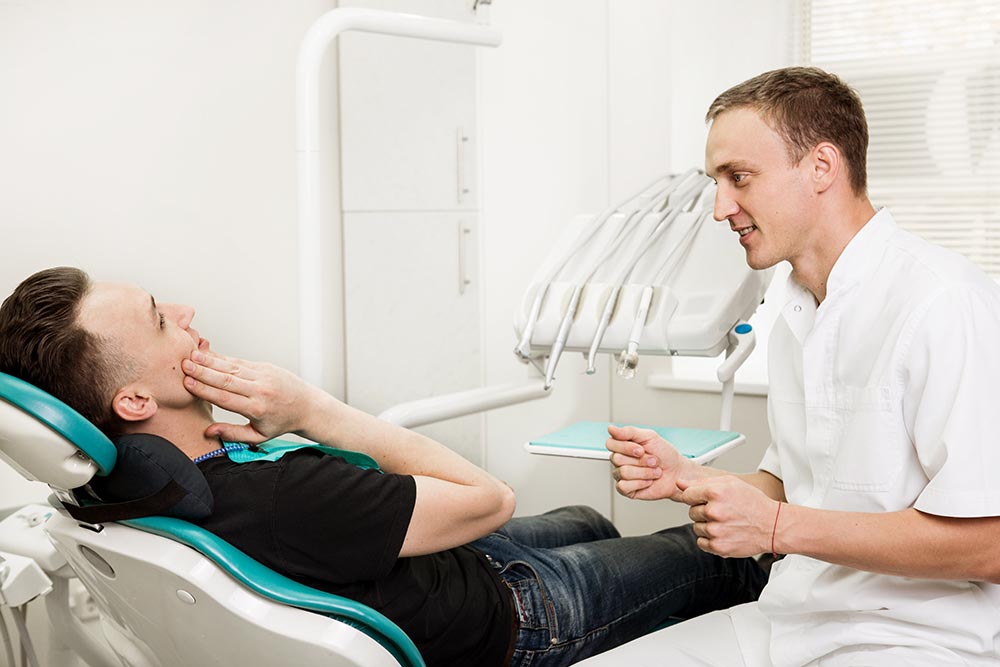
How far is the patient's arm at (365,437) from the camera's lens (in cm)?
142

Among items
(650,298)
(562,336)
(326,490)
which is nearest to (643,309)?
(650,298)

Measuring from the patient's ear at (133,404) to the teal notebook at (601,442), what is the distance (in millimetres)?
694

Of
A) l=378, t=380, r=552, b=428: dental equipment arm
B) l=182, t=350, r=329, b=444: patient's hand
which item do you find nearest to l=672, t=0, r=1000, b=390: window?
l=378, t=380, r=552, b=428: dental equipment arm

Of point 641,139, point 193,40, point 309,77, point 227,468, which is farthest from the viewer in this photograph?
point 641,139

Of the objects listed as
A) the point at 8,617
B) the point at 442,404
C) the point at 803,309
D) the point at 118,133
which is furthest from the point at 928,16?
the point at 8,617

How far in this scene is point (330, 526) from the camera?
52.8 inches

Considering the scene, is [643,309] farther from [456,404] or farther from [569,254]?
[456,404]

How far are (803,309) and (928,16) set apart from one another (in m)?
1.47

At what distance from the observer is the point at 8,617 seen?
226cm

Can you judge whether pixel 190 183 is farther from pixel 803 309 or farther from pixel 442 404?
pixel 803 309

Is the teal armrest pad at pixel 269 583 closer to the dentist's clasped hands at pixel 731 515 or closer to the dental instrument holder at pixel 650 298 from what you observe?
the dentist's clasped hands at pixel 731 515

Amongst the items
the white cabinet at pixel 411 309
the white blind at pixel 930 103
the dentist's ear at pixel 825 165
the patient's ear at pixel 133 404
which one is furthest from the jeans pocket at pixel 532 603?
the white blind at pixel 930 103

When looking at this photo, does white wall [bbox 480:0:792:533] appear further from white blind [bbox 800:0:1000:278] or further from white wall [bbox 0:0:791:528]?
white blind [bbox 800:0:1000:278]

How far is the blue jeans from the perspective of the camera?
1.62 meters
